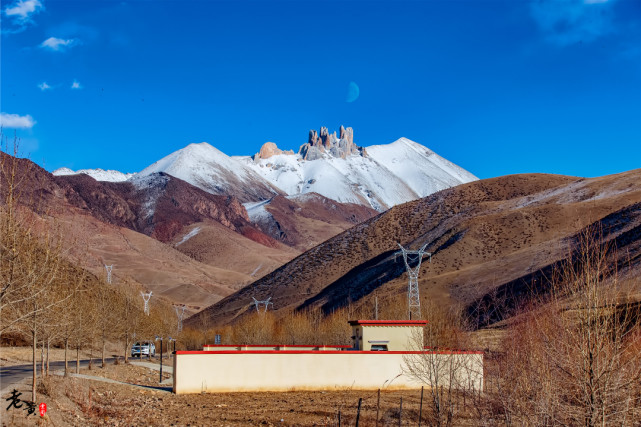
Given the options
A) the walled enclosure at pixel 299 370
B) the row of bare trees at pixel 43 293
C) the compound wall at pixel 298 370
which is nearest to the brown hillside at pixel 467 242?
the row of bare trees at pixel 43 293

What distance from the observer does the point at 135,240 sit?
19475 centimetres

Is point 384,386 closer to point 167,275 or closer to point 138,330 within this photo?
point 138,330

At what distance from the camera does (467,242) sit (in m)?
105

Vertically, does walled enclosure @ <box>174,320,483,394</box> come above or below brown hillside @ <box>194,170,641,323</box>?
below

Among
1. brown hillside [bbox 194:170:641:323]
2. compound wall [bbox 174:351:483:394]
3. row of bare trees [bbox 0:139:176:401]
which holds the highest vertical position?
brown hillside [bbox 194:170:641:323]

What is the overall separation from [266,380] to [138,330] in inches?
1282

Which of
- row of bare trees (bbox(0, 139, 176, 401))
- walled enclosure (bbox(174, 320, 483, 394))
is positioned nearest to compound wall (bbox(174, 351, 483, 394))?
walled enclosure (bbox(174, 320, 483, 394))

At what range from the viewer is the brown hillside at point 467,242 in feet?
278

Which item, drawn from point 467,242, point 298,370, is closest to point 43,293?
point 298,370

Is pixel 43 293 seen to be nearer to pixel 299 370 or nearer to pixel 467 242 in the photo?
pixel 299 370

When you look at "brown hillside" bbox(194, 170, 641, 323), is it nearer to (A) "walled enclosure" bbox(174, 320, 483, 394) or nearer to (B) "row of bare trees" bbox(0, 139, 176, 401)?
(B) "row of bare trees" bbox(0, 139, 176, 401)

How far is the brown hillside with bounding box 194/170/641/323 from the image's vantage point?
8469 centimetres

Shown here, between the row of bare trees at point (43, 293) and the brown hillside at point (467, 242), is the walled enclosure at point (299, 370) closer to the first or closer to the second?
the row of bare trees at point (43, 293)

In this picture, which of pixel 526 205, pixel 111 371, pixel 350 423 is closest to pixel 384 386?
pixel 350 423
